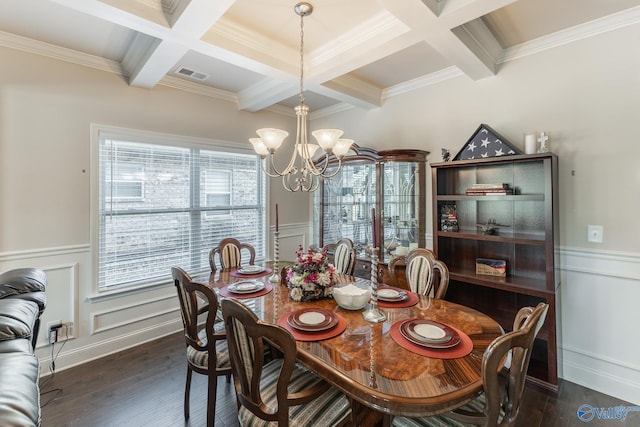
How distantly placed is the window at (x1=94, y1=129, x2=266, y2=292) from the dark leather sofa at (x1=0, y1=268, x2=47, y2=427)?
1.22 metres

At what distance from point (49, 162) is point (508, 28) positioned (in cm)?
394

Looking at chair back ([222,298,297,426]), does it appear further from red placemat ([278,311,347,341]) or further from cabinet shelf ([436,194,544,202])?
cabinet shelf ([436,194,544,202])

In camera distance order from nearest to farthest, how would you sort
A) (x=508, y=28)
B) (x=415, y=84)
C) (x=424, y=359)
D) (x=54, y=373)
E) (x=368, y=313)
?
(x=424, y=359)
(x=368, y=313)
(x=508, y=28)
(x=54, y=373)
(x=415, y=84)

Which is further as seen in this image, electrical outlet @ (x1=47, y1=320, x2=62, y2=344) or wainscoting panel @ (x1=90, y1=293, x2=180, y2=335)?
wainscoting panel @ (x1=90, y1=293, x2=180, y2=335)

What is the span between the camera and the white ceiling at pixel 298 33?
1822 millimetres

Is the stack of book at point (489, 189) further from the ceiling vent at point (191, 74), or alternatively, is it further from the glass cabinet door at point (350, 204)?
the ceiling vent at point (191, 74)

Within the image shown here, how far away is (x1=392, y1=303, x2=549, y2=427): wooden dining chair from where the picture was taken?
1.02 m

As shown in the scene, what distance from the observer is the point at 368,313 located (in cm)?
172

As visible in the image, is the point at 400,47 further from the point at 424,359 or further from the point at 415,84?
the point at 424,359

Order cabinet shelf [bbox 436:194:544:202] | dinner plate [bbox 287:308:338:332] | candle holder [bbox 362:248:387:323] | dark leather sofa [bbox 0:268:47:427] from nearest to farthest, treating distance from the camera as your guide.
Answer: dark leather sofa [bbox 0:268:47:427], dinner plate [bbox 287:308:338:332], candle holder [bbox 362:248:387:323], cabinet shelf [bbox 436:194:544:202]

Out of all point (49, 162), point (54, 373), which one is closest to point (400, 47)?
point (49, 162)

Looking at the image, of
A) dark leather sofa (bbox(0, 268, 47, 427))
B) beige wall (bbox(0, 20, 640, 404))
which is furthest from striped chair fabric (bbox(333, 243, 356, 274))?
dark leather sofa (bbox(0, 268, 47, 427))

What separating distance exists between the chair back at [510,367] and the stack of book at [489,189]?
144 cm

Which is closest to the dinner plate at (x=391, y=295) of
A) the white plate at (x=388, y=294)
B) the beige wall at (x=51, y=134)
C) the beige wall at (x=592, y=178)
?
the white plate at (x=388, y=294)
